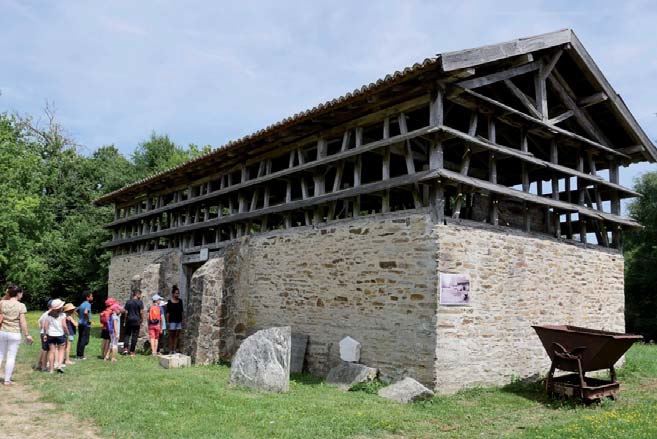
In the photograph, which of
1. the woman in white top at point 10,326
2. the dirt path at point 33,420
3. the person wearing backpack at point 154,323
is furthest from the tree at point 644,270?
the woman in white top at point 10,326

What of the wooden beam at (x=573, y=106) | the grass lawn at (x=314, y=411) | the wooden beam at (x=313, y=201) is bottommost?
the grass lawn at (x=314, y=411)

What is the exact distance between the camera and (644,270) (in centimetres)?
2423

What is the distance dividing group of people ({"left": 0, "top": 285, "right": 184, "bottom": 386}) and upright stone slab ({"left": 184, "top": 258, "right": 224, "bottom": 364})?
108 centimetres

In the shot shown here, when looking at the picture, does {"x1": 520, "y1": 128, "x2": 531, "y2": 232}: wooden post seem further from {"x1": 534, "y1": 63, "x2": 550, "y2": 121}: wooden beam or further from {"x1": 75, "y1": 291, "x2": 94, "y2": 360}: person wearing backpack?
{"x1": 75, "y1": 291, "x2": 94, "y2": 360}: person wearing backpack

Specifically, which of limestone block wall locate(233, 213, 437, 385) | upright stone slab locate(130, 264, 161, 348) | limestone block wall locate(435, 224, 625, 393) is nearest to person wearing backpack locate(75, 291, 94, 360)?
upright stone slab locate(130, 264, 161, 348)

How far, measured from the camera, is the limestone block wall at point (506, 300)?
8.29 metres

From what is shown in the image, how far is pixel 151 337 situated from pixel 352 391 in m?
6.15

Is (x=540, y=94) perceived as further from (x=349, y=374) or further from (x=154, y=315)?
(x=154, y=315)

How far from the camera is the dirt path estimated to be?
5.96 metres

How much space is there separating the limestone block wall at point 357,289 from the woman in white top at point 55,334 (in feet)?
12.5

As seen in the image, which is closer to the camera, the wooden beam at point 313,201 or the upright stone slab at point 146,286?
the wooden beam at point 313,201

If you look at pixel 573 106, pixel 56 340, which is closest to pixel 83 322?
pixel 56 340

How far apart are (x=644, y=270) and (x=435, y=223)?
20674mm

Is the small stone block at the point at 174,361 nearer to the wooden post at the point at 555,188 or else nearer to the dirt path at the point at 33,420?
the dirt path at the point at 33,420
